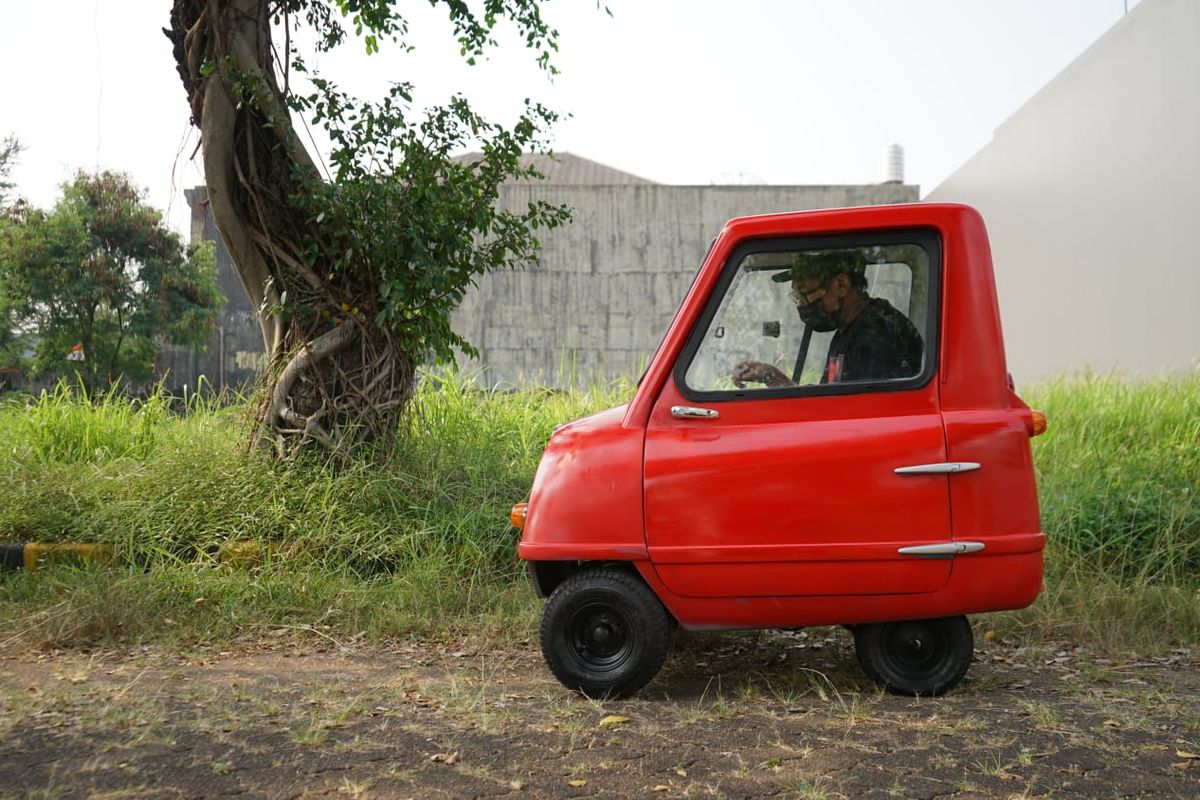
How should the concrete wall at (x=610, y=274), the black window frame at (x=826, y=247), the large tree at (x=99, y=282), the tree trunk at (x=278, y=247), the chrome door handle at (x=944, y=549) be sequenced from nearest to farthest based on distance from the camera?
the chrome door handle at (x=944, y=549) < the black window frame at (x=826, y=247) < the tree trunk at (x=278, y=247) < the large tree at (x=99, y=282) < the concrete wall at (x=610, y=274)

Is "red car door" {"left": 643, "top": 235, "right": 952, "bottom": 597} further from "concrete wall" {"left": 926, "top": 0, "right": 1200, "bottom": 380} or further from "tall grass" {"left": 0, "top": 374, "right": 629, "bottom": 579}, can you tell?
"concrete wall" {"left": 926, "top": 0, "right": 1200, "bottom": 380}

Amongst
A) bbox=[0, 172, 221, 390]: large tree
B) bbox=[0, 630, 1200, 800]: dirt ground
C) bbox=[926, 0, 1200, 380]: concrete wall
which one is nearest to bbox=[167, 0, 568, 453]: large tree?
bbox=[0, 630, 1200, 800]: dirt ground

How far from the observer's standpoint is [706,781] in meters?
3.24

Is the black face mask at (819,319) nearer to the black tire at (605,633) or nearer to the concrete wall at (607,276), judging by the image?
the black tire at (605,633)

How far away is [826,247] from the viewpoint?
4230 millimetres

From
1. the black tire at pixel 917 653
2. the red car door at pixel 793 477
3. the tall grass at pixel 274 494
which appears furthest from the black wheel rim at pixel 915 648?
the tall grass at pixel 274 494

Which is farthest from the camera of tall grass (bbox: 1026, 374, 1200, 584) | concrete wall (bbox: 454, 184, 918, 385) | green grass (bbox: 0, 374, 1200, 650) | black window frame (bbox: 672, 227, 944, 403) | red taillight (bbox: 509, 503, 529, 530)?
concrete wall (bbox: 454, 184, 918, 385)

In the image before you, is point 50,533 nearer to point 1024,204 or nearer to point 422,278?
point 422,278

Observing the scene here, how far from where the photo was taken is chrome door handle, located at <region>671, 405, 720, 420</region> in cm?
416

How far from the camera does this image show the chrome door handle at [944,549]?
12.9 feet

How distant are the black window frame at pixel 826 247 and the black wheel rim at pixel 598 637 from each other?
2.92ft

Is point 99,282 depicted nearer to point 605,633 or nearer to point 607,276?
point 607,276

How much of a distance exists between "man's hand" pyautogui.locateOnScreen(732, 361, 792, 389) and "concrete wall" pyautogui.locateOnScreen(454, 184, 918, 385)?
621 inches

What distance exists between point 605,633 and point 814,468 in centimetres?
102
